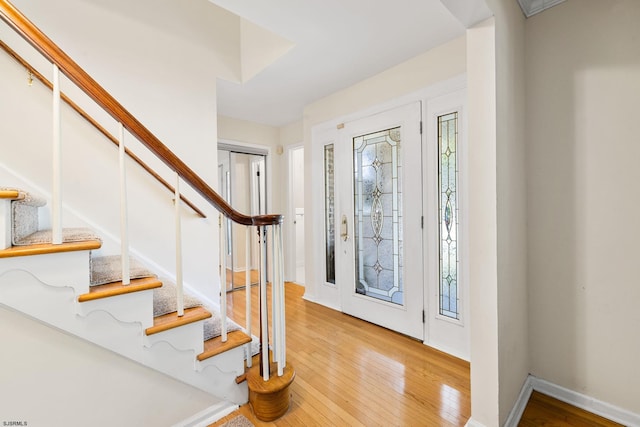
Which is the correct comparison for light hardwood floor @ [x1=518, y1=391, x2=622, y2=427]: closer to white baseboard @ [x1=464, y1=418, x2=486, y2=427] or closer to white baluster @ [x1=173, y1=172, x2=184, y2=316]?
white baseboard @ [x1=464, y1=418, x2=486, y2=427]

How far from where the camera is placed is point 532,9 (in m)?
1.75

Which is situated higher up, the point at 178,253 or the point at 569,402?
the point at 178,253

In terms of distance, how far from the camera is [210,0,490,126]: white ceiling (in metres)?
1.75

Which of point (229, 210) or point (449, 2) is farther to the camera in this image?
point (229, 210)

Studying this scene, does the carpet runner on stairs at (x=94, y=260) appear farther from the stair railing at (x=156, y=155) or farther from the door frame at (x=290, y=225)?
the door frame at (x=290, y=225)

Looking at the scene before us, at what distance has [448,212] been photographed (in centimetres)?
226

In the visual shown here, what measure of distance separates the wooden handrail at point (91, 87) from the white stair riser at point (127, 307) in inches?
23.8

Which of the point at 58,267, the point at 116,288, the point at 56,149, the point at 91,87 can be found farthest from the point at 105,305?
the point at 91,87

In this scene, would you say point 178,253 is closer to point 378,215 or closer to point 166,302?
point 166,302

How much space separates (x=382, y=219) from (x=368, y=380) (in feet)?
4.61

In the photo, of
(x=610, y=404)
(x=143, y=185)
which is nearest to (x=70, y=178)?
(x=143, y=185)

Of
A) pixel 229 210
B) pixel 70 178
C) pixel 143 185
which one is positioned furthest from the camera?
pixel 143 185

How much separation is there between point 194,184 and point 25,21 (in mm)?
822

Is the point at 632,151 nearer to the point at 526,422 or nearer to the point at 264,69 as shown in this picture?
the point at 526,422
